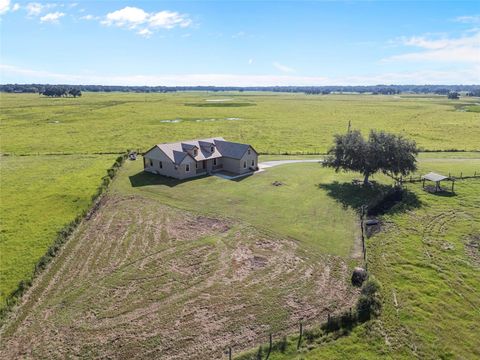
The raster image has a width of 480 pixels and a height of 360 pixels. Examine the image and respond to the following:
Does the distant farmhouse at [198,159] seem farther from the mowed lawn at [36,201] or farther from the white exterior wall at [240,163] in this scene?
the mowed lawn at [36,201]

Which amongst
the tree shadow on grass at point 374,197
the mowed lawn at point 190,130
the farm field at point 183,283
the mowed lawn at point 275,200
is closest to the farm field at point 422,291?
the tree shadow on grass at point 374,197

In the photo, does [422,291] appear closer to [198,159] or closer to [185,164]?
[185,164]

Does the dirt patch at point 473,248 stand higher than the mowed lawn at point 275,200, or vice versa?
the mowed lawn at point 275,200

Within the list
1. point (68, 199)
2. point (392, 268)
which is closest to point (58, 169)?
point (68, 199)

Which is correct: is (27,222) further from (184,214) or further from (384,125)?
(384,125)

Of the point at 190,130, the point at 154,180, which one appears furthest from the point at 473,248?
the point at 190,130

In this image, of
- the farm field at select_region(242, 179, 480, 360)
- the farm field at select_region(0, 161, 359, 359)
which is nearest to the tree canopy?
the farm field at select_region(242, 179, 480, 360)

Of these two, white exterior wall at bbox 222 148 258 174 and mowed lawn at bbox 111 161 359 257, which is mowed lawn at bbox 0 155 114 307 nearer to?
mowed lawn at bbox 111 161 359 257
